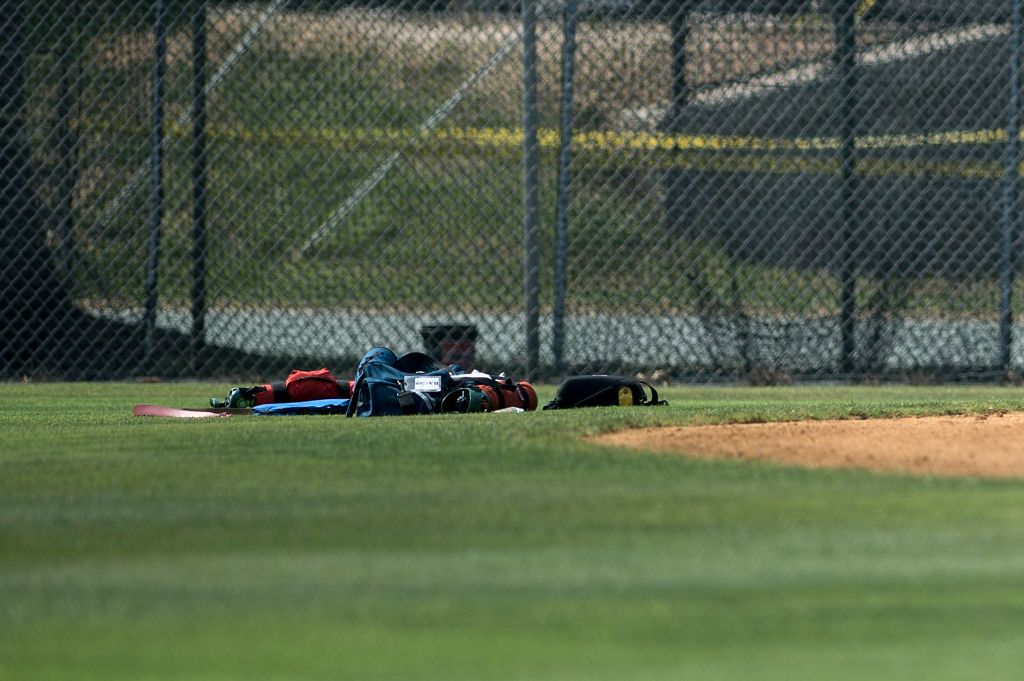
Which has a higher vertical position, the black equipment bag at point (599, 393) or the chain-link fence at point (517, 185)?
the chain-link fence at point (517, 185)

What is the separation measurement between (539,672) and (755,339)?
731cm

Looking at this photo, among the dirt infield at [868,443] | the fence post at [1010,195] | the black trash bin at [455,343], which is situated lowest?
the dirt infield at [868,443]

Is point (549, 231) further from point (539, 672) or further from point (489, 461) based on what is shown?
point (539, 672)

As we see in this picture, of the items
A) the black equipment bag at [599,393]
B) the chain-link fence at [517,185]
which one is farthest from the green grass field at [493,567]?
the chain-link fence at [517,185]

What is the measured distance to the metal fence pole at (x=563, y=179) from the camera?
28.6ft

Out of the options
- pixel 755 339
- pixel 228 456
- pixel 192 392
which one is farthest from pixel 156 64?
pixel 228 456

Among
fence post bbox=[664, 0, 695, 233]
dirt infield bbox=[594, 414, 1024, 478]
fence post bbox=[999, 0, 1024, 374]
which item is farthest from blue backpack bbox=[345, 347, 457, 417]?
fence post bbox=[999, 0, 1024, 374]

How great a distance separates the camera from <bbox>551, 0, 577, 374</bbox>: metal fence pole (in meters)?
8.73

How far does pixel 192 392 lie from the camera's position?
8164mm

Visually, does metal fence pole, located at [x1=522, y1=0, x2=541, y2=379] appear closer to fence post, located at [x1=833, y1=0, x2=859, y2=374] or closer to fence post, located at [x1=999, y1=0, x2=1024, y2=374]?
fence post, located at [x1=833, y1=0, x2=859, y2=374]

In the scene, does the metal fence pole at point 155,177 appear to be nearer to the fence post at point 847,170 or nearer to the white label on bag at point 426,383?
the white label on bag at point 426,383

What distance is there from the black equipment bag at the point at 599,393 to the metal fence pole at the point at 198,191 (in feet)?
11.0

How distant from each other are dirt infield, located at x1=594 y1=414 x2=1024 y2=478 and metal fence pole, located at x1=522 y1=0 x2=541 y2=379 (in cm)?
354

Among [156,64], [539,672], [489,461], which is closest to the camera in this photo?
[539,672]
